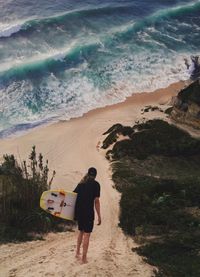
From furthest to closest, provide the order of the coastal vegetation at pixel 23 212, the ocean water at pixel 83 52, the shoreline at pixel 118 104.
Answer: the ocean water at pixel 83 52 < the shoreline at pixel 118 104 < the coastal vegetation at pixel 23 212

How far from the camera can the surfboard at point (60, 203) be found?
41.5ft

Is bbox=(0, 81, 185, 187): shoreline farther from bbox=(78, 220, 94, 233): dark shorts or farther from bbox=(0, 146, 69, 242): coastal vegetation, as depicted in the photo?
bbox=(78, 220, 94, 233): dark shorts

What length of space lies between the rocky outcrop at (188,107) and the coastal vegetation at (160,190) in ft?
3.34

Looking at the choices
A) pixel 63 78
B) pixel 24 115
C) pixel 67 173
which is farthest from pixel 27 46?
pixel 67 173

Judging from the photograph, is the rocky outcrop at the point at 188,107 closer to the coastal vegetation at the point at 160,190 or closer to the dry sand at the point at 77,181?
the coastal vegetation at the point at 160,190

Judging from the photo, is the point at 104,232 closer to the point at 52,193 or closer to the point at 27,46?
the point at 52,193

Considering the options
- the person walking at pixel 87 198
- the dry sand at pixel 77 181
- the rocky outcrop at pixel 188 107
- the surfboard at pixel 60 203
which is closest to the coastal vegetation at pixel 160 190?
the dry sand at pixel 77 181

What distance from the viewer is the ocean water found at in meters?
30.9

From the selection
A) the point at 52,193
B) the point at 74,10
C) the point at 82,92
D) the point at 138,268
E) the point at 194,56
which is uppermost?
the point at 74,10

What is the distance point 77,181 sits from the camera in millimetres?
20453

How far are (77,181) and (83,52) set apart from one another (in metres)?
18.8

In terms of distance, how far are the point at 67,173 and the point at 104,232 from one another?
597cm

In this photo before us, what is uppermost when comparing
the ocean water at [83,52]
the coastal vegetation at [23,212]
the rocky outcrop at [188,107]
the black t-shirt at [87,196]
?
the ocean water at [83,52]

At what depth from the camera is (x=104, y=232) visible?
15602 millimetres
